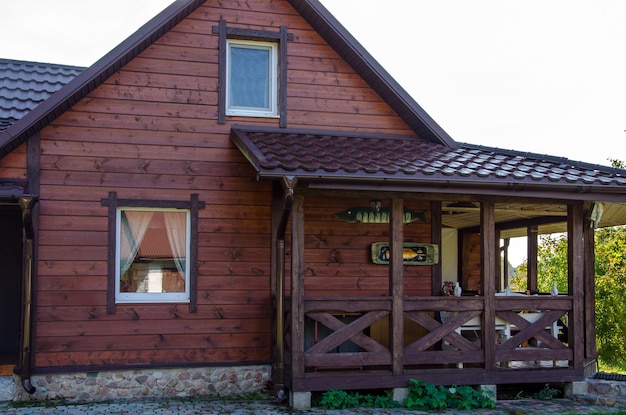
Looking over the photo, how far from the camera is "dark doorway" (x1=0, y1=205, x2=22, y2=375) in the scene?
1141 centimetres

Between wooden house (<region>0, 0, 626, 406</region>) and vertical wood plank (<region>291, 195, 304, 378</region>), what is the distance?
2cm

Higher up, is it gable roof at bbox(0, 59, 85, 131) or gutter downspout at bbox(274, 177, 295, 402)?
gable roof at bbox(0, 59, 85, 131)

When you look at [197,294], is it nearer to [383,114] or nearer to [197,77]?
[197,77]

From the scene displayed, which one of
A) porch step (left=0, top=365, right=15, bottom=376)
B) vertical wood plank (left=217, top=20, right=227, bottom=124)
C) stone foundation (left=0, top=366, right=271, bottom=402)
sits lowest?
stone foundation (left=0, top=366, right=271, bottom=402)

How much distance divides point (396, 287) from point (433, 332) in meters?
0.80

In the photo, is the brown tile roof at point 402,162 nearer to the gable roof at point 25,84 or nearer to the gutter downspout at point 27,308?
the gutter downspout at point 27,308

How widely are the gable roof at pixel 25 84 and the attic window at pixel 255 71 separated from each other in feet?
9.16

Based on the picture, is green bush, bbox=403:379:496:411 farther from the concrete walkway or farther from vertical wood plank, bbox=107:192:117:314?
vertical wood plank, bbox=107:192:117:314

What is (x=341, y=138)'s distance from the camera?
10875 millimetres

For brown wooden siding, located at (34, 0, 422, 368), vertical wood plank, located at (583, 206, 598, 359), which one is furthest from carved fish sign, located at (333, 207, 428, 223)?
vertical wood plank, located at (583, 206, 598, 359)

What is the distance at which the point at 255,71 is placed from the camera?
11.0m

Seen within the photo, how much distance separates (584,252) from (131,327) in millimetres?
A: 6502

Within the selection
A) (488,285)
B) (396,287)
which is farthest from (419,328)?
(396,287)

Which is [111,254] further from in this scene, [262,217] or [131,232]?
[262,217]
